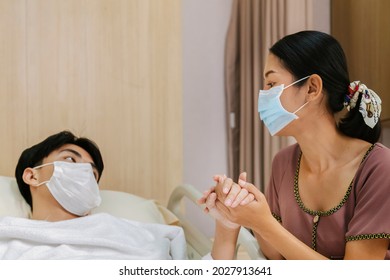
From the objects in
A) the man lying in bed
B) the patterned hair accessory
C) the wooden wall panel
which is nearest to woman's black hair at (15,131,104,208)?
the man lying in bed

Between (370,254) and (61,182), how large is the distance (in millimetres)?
1141

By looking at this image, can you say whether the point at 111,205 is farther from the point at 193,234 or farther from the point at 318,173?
the point at 318,173

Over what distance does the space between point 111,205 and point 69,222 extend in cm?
33

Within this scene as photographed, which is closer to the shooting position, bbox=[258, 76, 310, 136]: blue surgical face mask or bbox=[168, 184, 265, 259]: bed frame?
bbox=[258, 76, 310, 136]: blue surgical face mask

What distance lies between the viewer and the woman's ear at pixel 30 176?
2014 millimetres

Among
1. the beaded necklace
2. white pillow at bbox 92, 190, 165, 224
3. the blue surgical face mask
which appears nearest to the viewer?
the beaded necklace

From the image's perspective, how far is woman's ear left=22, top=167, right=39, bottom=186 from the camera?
6.61 ft

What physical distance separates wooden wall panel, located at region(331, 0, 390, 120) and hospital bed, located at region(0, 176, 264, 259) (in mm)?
1032

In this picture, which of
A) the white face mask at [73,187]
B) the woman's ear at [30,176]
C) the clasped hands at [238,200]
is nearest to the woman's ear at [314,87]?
the clasped hands at [238,200]

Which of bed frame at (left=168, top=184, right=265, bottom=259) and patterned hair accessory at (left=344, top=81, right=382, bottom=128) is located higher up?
patterned hair accessory at (left=344, top=81, right=382, bottom=128)

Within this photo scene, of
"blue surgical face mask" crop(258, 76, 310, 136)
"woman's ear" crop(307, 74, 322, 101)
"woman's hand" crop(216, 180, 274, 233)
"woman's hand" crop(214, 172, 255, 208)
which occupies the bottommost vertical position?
"woman's hand" crop(216, 180, 274, 233)

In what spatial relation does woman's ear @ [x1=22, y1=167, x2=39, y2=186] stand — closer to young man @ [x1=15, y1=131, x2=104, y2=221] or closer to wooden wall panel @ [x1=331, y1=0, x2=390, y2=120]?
young man @ [x1=15, y1=131, x2=104, y2=221]

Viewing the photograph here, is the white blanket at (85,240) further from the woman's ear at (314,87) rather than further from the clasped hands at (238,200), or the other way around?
→ the woman's ear at (314,87)

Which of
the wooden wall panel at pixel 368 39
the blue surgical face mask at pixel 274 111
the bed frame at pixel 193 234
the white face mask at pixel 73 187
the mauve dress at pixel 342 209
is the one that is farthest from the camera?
the wooden wall panel at pixel 368 39
